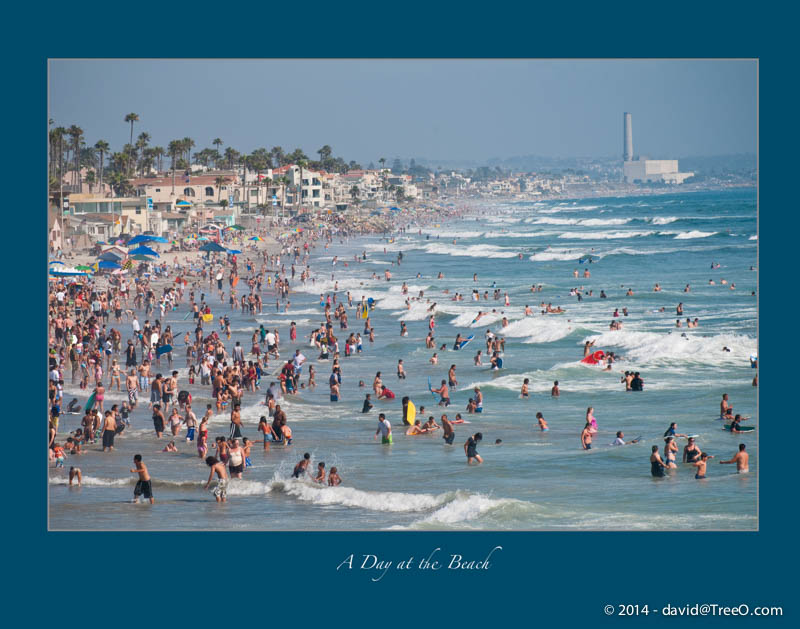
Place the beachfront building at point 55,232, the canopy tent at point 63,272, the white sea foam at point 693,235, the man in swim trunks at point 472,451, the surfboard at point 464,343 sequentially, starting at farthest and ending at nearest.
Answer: the white sea foam at point 693,235, the beachfront building at point 55,232, the canopy tent at point 63,272, the surfboard at point 464,343, the man in swim trunks at point 472,451

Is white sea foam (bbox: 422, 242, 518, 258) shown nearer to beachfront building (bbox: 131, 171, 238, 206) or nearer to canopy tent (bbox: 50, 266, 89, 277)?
beachfront building (bbox: 131, 171, 238, 206)

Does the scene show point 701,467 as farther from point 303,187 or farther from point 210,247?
point 303,187

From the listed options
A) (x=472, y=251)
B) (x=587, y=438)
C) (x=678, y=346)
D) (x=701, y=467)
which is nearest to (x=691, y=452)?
(x=701, y=467)

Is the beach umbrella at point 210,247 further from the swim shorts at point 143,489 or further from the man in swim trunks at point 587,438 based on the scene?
the swim shorts at point 143,489

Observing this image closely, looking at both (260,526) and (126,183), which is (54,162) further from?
(126,183)

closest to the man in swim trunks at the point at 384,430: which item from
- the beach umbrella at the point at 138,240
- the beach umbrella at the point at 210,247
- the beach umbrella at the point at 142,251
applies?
the beach umbrella at the point at 142,251

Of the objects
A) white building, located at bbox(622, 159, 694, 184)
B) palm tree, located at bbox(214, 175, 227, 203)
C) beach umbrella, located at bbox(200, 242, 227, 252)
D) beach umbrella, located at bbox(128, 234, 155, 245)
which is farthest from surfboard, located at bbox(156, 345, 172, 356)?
palm tree, located at bbox(214, 175, 227, 203)
